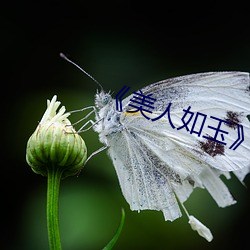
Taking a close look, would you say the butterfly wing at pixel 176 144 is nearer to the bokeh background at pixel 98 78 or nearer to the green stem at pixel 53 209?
the green stem at pixel 53 209

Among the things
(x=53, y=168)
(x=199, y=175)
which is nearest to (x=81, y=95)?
(x=199, y=175)

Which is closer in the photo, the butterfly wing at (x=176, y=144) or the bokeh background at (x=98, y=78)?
the butterfly wing at (x=176, y=144)

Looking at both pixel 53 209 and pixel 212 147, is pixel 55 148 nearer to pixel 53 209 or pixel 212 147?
pixel 53 209

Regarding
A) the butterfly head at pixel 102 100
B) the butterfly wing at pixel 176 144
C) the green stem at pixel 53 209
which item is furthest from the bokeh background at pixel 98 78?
the green stem at pixel 53 209

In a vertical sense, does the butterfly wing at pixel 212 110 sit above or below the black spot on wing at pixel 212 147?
above

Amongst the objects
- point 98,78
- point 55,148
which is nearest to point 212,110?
point 55,148

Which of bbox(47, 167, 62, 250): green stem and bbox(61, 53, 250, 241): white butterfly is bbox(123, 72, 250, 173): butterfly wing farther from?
bbox(47, 167, 62, 250): green stem

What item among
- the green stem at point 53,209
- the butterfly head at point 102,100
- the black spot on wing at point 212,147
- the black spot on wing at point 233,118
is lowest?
the green stem at point 53,209

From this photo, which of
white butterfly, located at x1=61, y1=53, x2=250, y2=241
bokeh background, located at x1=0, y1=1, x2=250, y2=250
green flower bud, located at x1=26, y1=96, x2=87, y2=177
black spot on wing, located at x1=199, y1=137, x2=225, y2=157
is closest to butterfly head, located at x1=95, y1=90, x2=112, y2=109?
white butterfly, located at x1=61, y1=53, x2=250, y2=241
